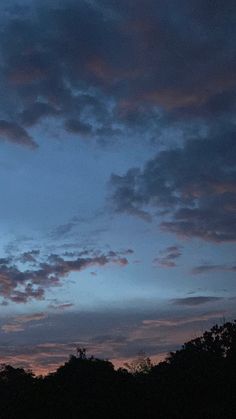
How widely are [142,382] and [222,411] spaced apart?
10.6m

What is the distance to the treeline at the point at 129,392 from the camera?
41500mm

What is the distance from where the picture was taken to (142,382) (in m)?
49.8

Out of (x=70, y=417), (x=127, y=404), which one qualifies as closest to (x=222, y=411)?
(x=127, y=404)

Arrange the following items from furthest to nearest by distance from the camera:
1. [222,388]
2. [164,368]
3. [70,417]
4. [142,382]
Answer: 1. [164,368]
2. [142,382]
3. [222,388]
4. [70,417]

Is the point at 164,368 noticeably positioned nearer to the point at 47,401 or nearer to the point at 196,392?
the point at 196,392

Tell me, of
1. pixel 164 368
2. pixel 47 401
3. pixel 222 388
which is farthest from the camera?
pixel 164 368

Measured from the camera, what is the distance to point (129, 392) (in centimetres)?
4566

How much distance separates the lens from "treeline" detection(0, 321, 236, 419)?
41.5m

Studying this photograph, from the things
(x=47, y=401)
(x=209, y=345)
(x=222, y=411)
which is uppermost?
(x=209, y=345)

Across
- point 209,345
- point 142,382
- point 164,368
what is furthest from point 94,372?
point 209,345

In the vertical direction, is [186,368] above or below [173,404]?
above

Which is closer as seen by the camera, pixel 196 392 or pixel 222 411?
pixel 222 411

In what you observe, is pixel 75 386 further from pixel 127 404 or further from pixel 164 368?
pixel 164 368

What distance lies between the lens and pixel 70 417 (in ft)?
130
